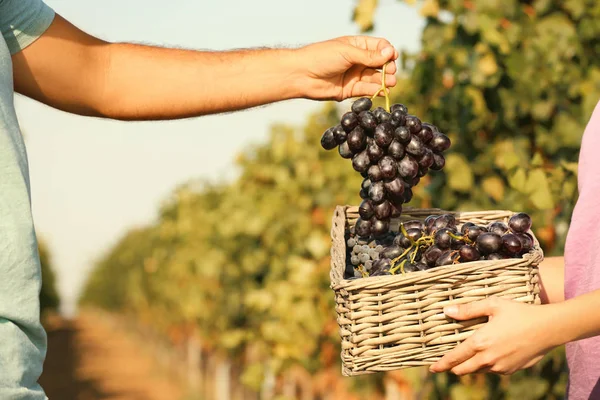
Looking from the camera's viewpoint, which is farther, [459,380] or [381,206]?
[459,380]

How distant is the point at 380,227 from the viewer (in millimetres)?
1972

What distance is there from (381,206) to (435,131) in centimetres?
23

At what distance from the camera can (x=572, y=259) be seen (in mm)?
1981

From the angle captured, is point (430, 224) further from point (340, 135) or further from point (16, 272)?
point (16, 272)

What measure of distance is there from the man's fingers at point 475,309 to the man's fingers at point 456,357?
0.17ft

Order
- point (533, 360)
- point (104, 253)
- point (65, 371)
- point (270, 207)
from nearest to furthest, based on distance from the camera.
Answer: point (533, 360), point (270, 207), point (65, 371), point (104, 253)

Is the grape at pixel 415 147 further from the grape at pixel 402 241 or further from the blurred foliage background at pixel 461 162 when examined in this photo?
the blurred foliage background at pixel 461 162

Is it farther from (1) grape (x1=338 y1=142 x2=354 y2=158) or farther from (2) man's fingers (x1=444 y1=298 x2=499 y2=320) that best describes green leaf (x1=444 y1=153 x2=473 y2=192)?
(2) man's fingers (x1=444 y1=298 x2=499 y2=320)

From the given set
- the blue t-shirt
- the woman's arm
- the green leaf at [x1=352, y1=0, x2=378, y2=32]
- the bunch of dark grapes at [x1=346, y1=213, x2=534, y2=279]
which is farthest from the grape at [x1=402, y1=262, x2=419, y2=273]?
the green leaf at [x1=352, y1=0, x2=378, y2=32]

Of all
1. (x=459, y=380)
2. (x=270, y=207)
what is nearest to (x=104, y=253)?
(x=270, y=207)

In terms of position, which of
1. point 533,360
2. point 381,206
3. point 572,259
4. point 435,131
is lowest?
point 533,360

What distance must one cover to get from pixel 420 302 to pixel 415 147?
14.2 inches

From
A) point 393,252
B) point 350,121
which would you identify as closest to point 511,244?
point 393,252

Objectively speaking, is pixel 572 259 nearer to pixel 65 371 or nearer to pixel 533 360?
pixel 533 360
